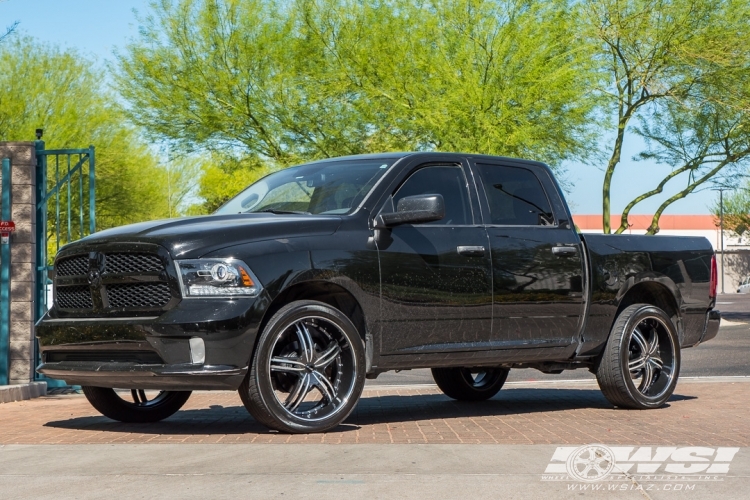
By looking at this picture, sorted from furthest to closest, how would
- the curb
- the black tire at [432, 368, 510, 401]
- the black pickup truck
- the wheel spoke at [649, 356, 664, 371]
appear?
the curb
the black tire at [432, 368, 510, 401]
the wheel spoke at [649, 356, 664, 371]
the black pickup truck

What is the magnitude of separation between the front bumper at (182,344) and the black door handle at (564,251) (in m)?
2.73

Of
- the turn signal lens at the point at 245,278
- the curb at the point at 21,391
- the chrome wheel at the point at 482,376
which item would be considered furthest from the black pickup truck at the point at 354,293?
the curb at the point at 21,391

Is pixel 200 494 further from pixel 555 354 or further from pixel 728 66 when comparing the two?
pixel 728 66

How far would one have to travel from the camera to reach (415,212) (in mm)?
8102

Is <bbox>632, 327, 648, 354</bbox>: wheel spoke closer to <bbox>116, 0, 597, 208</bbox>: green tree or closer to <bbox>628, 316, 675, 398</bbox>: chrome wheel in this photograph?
<bbox>628, 316, 675, 398</bbox>: chrome wheel

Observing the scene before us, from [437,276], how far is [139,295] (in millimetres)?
2079

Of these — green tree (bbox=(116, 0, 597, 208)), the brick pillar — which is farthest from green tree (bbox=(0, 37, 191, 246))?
the brick pillar

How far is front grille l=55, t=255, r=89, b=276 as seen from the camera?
7.96m

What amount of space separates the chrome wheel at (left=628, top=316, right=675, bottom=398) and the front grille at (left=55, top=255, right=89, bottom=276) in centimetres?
440

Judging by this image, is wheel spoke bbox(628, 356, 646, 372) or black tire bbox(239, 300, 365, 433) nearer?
black tire bbox(239, 300, 365, 433)

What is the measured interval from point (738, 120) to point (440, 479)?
26126 millimetres

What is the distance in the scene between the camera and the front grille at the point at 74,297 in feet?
26.1

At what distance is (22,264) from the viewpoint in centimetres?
1220

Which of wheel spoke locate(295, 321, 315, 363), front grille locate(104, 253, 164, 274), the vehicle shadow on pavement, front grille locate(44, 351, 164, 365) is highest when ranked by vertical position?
front grille locate(104, 253, 164, 274)
